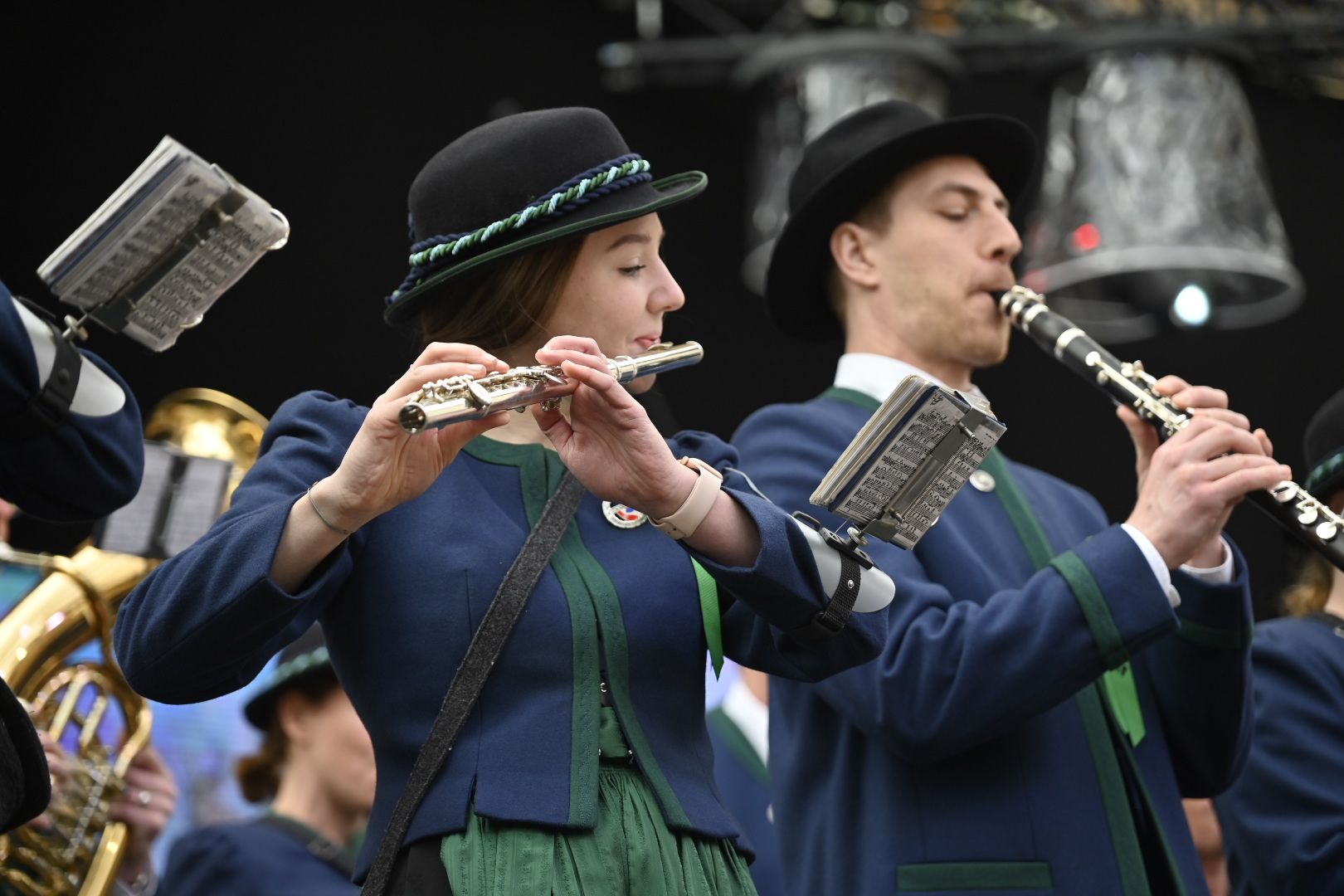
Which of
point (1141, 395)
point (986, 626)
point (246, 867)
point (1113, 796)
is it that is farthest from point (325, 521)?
point (246, 867)

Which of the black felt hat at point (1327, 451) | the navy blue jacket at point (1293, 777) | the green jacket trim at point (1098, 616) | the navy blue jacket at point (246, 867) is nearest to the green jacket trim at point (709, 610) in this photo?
the green jacket trim at point (1098, 616)

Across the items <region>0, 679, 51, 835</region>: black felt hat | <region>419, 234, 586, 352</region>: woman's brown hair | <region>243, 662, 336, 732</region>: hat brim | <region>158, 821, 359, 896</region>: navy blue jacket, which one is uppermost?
<region>419, 234, 586, 352</region>: woman's brown hair

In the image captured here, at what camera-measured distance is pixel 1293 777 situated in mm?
3756

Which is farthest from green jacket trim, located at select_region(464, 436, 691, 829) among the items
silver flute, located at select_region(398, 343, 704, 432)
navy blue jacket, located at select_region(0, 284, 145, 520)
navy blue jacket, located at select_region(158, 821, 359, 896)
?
navy blue jacket, located at select_region(158, 821, 359, 896)

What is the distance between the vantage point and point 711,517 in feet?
7.63

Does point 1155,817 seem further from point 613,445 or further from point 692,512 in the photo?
point 613,445

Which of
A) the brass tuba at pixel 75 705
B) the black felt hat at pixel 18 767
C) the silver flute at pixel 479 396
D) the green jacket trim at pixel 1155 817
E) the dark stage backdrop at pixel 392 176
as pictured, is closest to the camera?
the silver flute at pixel 479 396

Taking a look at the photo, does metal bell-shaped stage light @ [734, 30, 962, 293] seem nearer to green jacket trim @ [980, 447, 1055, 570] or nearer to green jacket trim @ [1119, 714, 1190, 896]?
green jacket trim @ [980, 447, 1055, 570]

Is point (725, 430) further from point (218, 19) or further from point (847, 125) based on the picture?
point (847, 125)

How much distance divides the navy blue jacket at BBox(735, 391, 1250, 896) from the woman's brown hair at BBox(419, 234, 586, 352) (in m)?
0.86

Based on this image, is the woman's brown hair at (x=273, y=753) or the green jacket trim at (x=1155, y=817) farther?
the woman's brown hair at (x=273, y=753)

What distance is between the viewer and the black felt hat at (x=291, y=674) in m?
4.77

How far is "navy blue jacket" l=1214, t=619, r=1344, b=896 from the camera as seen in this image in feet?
12.0

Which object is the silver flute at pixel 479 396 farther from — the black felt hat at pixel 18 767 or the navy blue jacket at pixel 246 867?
the navy blue jacket at pixel 246 867
